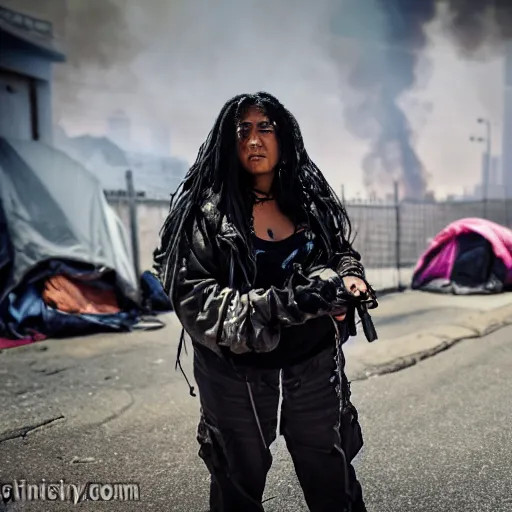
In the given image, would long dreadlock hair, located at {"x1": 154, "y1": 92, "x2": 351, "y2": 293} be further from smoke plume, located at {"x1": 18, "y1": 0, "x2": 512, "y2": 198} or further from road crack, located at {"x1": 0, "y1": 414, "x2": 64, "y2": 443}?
smoke plume, located at {"x1": 18, "y1": 0, "x2": 512, "y2": 198}

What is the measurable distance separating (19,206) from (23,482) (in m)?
3.14

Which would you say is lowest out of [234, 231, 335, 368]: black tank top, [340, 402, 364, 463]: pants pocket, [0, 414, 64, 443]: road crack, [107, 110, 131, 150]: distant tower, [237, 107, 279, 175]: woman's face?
[0, 414, 64, 443]: road crack

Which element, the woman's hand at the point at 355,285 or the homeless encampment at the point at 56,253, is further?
the homeless encampment at the point at 56,253

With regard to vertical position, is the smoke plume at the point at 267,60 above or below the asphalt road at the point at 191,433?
above

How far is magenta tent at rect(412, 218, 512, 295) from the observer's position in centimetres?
597

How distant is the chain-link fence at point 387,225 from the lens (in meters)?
5.68

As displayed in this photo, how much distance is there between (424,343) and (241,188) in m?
3.03

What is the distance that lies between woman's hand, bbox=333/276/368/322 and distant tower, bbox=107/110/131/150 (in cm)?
512

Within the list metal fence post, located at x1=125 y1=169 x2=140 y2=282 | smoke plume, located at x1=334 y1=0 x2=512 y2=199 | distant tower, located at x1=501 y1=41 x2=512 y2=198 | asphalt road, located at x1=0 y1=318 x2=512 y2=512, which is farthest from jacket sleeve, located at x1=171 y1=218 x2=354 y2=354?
distant tower, located at x1=501 y1=41 x2=512 y2=198

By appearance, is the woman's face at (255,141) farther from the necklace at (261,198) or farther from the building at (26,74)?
the building at (26,74)

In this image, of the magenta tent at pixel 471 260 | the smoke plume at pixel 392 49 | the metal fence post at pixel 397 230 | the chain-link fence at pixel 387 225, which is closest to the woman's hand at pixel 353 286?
the chain-link fence at pixel 387 225

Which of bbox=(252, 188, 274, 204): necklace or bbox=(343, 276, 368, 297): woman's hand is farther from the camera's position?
bbox=(252, 188, 274, 204): necklace

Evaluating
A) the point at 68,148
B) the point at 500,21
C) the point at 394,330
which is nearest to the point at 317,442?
the point at 394,330

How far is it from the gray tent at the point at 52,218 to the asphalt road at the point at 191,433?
1.11m
